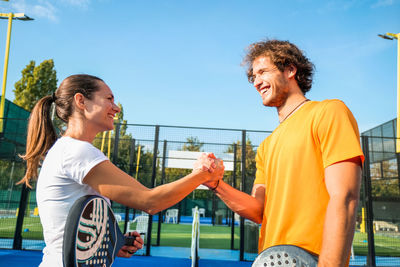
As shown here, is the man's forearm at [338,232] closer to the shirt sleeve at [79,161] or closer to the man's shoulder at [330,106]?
the man's shoulder at [330,106]

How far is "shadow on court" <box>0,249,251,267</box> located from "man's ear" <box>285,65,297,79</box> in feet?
20.8

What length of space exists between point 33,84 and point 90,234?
29.2 meters

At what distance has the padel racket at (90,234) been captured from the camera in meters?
1.28

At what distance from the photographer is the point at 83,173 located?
59.2 inches

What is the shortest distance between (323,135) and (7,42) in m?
16.4

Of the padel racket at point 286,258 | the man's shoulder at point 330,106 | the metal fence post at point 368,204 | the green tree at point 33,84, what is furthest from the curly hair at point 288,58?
the green tree at point 33,84

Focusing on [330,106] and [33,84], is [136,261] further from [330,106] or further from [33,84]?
[33,84]

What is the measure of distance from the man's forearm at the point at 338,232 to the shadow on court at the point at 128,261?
6.50 m

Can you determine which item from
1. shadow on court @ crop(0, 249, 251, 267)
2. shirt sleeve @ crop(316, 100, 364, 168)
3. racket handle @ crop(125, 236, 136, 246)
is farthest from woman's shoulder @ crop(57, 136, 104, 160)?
shadow on court @ crop(0, 249, 251, 267)

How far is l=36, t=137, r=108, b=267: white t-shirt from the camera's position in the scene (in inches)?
59.3

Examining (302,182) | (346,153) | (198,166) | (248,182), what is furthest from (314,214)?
(248,182)

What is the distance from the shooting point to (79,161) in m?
1.51

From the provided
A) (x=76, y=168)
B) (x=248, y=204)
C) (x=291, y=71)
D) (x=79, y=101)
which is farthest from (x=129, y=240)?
(x=291, y=71)

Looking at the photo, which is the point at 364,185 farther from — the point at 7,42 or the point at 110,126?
the point at 7,42
